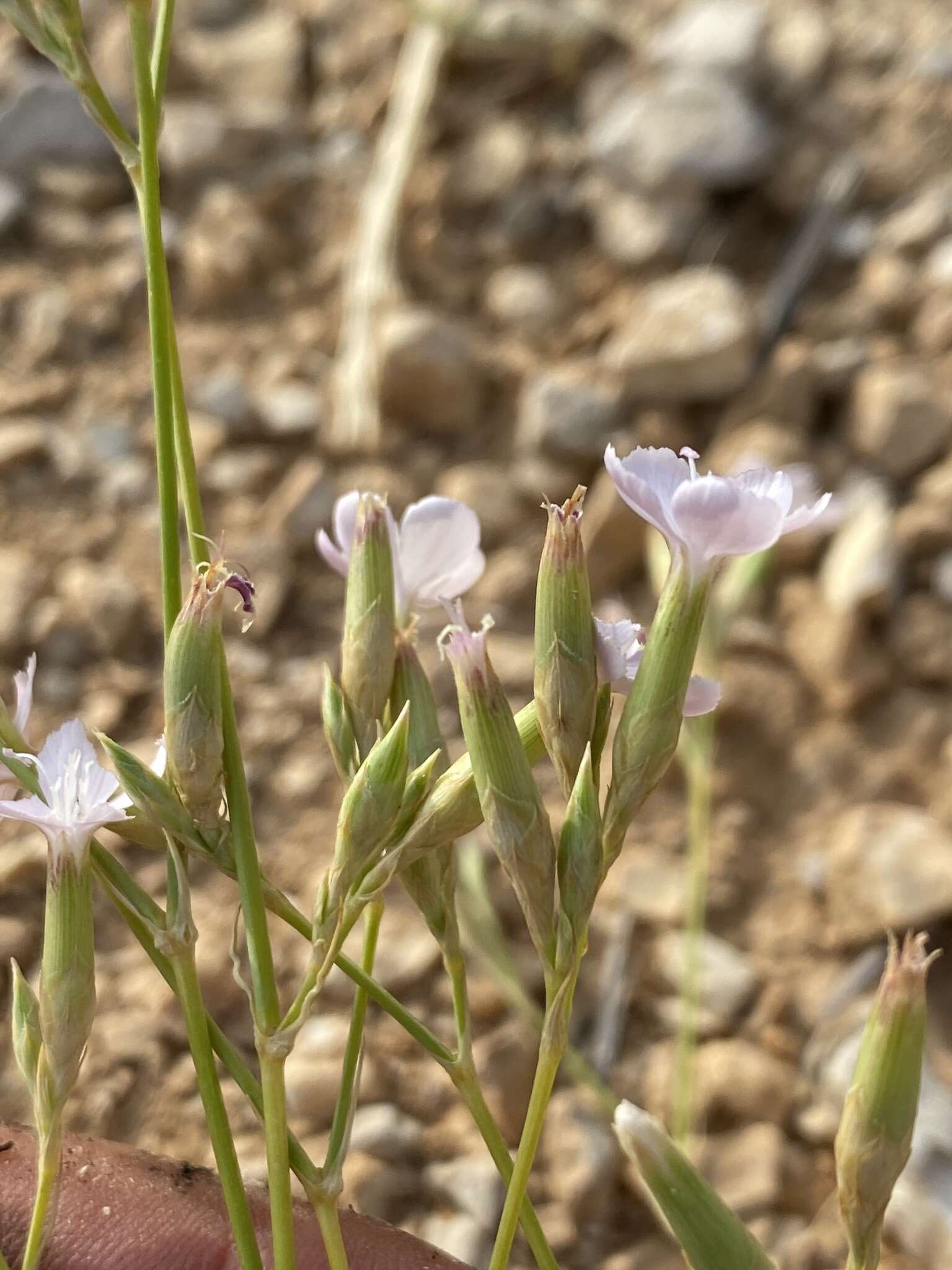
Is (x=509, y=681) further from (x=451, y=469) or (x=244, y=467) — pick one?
(x=244, y=467)

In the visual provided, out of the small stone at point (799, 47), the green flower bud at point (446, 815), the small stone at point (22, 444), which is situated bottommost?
the green flower bud at point (446, 815)

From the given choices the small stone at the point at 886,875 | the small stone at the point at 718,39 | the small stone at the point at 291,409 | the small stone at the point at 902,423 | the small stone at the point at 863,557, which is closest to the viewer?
the small stone at the point at 886,875

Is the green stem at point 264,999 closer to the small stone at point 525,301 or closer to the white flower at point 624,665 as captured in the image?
the white flower at point 624,665

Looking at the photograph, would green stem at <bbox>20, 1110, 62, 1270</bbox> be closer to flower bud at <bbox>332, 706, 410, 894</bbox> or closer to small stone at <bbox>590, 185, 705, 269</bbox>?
flower bud at <bbox>332, 706, 410, 894</bbox>

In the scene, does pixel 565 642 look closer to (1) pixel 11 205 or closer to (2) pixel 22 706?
(2) pixel 22 706

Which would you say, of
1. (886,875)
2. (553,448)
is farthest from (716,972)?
(553,448)

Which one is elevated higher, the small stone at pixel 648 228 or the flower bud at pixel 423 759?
the small stone at pixel 648 228

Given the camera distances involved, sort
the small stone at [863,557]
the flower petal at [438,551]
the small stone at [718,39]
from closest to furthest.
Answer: the flower petal at [438,551], the small stone at [863,557], the small stone at [718,39]

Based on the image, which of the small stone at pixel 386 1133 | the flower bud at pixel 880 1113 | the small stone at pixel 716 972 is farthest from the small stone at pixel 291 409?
the flower bud at pixel 880 1113
